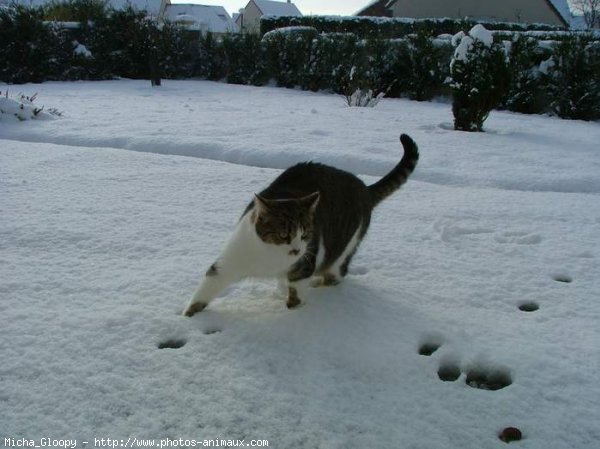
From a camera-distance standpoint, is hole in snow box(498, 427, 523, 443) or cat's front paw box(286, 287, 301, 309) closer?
hole in snow box(498, 427, 523, 443)

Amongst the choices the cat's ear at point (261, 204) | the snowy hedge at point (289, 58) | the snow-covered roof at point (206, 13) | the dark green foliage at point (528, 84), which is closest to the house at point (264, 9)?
the snow-covered roof at point (206, 13)

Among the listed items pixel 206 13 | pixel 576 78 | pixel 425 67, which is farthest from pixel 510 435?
pixel 206 13

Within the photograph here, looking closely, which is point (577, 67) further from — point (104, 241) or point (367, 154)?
point (104, 241)

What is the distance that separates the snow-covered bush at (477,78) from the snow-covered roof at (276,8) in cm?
4187

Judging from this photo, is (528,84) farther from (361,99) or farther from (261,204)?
(261,204)

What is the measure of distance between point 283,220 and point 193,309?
603mm

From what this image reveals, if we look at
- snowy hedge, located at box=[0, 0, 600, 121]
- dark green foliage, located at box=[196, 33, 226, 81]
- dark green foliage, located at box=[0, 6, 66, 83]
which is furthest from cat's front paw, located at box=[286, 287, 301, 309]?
dark green foliage, located at box=[196, 33, 226, 81]

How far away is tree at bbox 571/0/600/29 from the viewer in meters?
31.5

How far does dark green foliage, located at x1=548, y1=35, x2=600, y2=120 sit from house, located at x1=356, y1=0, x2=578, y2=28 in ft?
52.8

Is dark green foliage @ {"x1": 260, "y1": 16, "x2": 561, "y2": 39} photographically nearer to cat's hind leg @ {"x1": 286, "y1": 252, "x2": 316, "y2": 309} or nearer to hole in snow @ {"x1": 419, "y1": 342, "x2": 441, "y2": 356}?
cat's hind leg @ {"x1": 286, "y1": 252, "x2": 316, "y2": 309}

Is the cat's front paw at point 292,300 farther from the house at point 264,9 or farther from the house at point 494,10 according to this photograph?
the house at point 264,9

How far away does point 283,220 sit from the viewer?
213 centimetres

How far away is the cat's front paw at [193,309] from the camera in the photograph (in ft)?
7.57

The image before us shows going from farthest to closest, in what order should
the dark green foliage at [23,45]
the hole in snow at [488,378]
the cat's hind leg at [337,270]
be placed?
the dark green foliage at [23,45], the cat's hind leg at [337,270], the hole in snow at [488,378]
